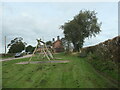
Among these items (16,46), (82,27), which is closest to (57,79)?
(82,27)

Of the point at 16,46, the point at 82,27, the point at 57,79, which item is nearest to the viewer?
the point at 57,79

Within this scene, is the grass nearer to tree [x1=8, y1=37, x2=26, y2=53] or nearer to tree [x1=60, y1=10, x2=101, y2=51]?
tree [x1=60, y1=10, x2=101, y2=51]

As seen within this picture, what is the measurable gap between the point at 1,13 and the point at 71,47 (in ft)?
113

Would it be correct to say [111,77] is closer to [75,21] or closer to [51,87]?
[51,87]

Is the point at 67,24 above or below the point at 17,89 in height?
above

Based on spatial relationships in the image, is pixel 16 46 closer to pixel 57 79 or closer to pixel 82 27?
pixel 82 27

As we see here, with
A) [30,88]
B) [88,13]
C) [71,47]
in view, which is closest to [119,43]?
[30,88]

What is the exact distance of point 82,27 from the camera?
34.9 m

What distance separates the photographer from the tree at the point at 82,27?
33938 mm

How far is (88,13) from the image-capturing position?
35781mm

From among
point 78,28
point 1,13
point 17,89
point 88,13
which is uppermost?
point 88,13

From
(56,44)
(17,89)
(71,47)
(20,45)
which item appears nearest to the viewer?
(17,89)

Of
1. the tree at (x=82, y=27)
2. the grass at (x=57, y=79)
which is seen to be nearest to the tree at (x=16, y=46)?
the tree at (x=82, y=27)

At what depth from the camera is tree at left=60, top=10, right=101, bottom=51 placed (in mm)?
33938
